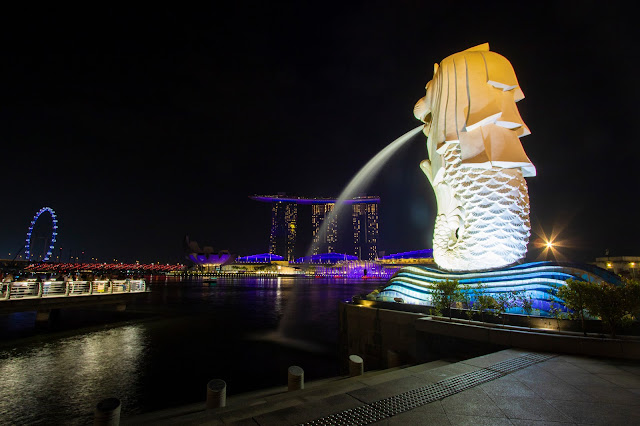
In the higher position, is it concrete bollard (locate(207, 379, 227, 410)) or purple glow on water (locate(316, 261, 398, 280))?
concrete bollard (locate(207, 379, 227, 410))

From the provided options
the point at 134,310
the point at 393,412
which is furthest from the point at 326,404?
the point at 134,310

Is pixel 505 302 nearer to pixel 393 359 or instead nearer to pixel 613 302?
pixel 613 302

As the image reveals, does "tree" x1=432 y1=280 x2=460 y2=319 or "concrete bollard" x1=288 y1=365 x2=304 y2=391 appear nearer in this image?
"concrete bollard" x1=288 y1=365 x2=304 y2=391

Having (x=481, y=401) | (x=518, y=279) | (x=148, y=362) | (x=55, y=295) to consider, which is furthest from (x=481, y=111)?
(x=55, y=295)

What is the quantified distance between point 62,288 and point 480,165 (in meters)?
23.8

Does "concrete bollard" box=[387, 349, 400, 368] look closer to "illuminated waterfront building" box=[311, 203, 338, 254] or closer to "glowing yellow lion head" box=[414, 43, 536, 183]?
"glowing yellow lion head" box=[414, 43, 536, 183]

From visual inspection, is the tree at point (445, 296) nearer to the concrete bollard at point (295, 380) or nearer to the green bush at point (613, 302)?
the green bush at point (613, 302)

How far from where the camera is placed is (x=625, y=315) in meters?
6.73

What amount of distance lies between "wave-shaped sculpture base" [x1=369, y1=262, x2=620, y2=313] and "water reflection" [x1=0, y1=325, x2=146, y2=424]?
9785 millimetres

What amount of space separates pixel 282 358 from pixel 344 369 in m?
2.72

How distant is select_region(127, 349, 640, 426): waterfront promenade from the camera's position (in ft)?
12.0

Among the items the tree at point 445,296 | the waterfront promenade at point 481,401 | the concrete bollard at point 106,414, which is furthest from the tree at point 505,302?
the concrete bollard at point 106,414

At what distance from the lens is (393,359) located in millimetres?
9961

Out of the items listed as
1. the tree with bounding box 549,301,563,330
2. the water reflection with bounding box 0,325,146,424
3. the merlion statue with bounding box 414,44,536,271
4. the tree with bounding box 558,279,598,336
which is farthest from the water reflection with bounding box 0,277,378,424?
the tree with bounding box 558,279,598,336
